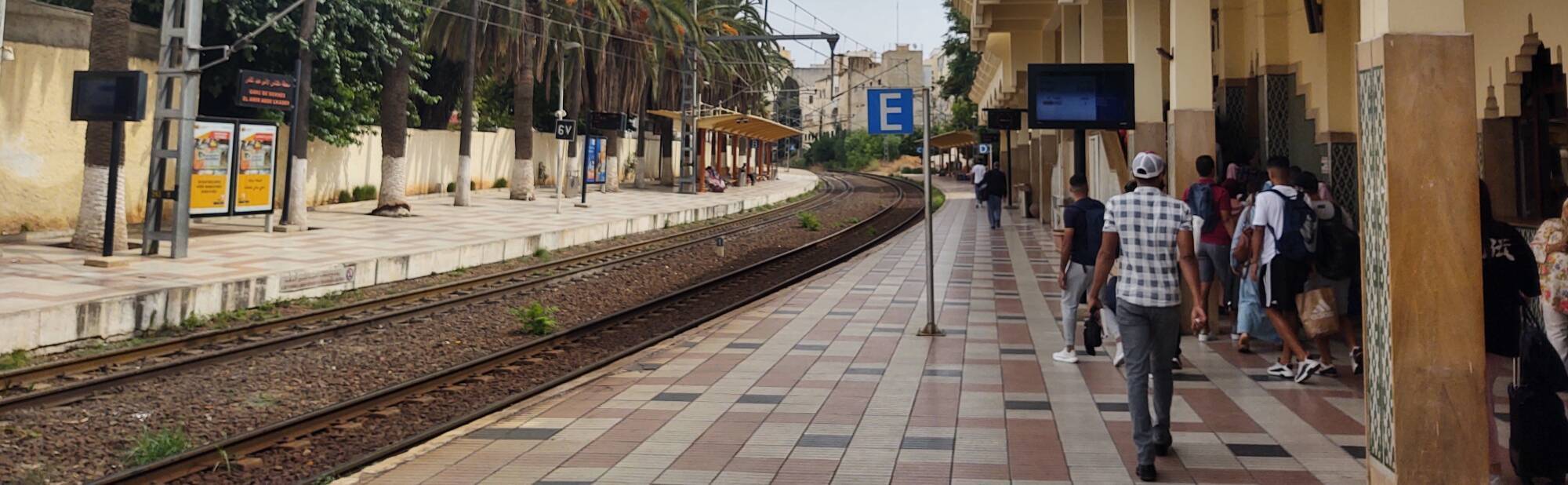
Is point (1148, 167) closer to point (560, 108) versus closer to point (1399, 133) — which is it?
point (1399, 133)

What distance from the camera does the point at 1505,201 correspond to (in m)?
9.61

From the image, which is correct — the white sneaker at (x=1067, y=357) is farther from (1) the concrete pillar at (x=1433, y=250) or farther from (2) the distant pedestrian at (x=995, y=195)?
(2) the distant pedestrian at (x=995, y=195)

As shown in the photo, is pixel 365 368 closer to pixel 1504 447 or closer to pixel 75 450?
pixel 75 450

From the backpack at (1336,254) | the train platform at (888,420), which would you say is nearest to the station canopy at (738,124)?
the train platform at (888,420)

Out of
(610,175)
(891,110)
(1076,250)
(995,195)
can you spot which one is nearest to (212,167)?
(891,110)

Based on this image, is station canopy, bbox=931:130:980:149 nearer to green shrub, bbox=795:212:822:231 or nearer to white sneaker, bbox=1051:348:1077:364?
green shrub, bbox=795:212:822:231

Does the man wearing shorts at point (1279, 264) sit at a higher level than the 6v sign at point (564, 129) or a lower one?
lower

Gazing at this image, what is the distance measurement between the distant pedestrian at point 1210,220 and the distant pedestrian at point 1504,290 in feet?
12.2

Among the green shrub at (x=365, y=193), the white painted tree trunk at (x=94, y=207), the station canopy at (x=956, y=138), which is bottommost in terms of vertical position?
the white painted tree trunk at (x=94, y=207)

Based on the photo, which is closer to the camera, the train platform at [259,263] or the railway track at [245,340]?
the railway track at [245,340]


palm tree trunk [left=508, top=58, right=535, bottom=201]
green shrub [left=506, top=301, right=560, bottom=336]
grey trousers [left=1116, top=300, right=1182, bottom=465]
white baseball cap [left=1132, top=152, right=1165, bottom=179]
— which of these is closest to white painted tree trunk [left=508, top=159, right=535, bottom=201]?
palm tree trunk [left=508, top=58, right=535, bottom=201]

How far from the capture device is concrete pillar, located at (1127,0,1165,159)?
12.9m

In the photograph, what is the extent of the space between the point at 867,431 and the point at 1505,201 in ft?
19.6

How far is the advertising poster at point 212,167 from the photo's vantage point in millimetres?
17734
